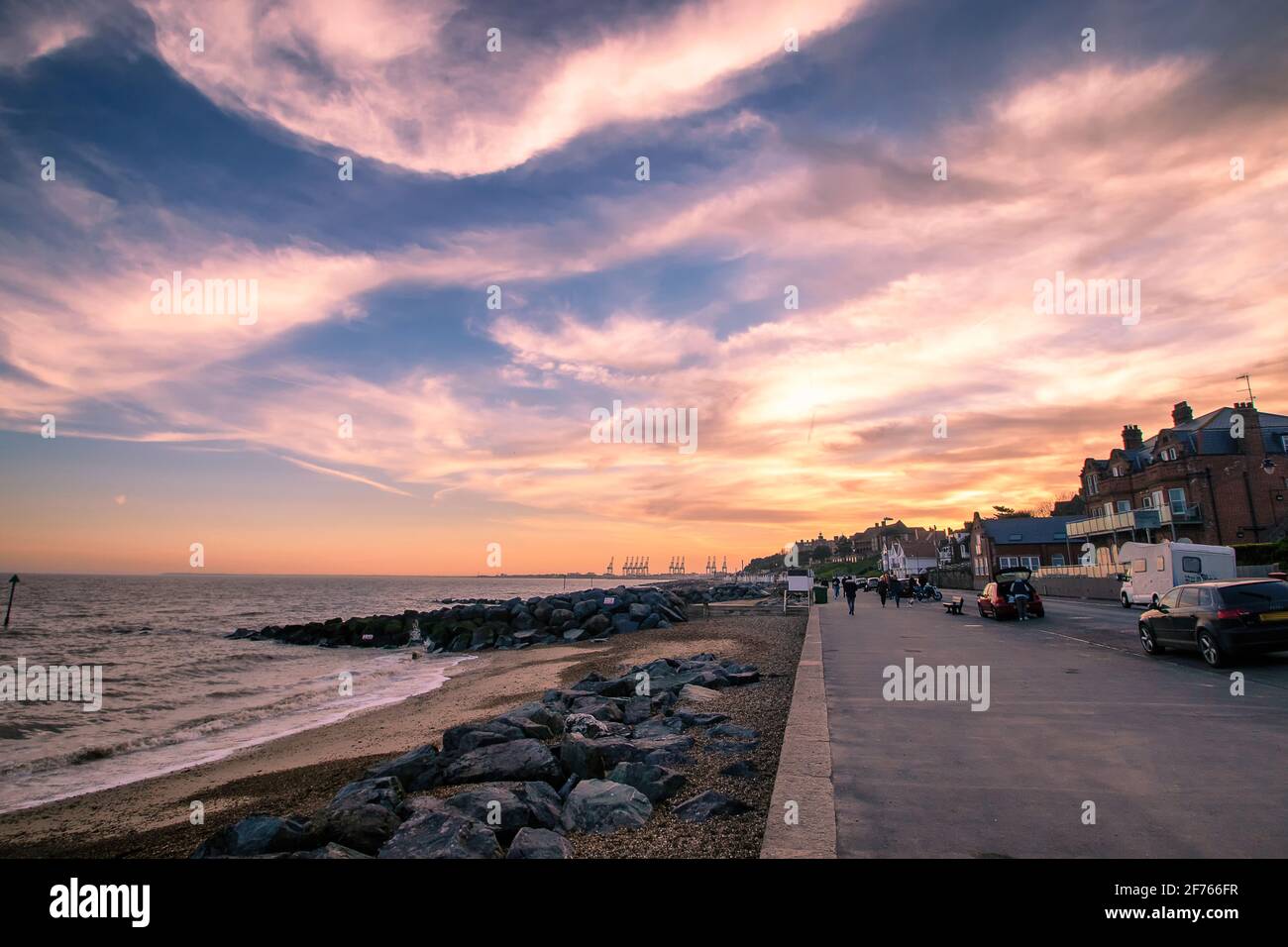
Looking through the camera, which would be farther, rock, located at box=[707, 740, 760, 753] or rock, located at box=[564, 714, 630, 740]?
rock, located at box=[564, 714, 630, 740]

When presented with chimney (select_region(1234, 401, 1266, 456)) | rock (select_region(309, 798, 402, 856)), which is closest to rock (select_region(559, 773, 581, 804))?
rock (select_region(309, 798, 402, 856))

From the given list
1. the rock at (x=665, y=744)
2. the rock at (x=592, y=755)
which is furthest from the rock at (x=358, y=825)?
the rock at (x=665, y=744)

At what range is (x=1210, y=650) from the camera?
42.8ft

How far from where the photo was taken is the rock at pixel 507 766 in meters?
7.91

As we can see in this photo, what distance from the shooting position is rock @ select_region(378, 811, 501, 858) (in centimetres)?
550

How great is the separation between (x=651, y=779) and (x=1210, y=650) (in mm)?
12879

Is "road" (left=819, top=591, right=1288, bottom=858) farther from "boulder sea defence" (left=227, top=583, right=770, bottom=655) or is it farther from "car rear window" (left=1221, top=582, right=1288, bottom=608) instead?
"boulder sea defence" (left=227, top=583, right=770, bottom=655)

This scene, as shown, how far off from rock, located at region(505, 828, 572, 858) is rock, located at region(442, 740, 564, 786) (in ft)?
7.27

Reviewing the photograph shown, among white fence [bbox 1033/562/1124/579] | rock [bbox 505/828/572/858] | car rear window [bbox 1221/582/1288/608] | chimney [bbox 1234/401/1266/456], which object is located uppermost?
chimney [bbox 1234/401/1266/456]

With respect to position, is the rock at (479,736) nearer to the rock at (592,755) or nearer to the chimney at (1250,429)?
the rock at (592,755)

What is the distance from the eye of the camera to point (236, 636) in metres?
46.9

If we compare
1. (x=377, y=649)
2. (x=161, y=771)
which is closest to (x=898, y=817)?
(x=161, y=771)

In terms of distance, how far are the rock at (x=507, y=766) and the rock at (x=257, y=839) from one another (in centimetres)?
216
